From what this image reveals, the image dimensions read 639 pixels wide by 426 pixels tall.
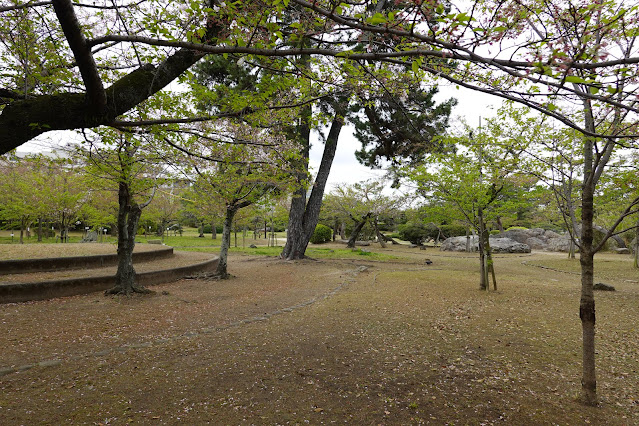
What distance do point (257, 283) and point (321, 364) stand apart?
573cm

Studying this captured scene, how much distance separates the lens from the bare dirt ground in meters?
2.58

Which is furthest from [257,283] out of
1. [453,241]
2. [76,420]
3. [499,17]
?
[453,241]

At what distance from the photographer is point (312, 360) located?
357cm

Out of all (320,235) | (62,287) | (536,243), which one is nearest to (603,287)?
(62,287)

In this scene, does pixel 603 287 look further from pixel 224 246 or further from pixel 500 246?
pixel 500 246

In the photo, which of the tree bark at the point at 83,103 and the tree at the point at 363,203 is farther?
the tree at the point at 363,203

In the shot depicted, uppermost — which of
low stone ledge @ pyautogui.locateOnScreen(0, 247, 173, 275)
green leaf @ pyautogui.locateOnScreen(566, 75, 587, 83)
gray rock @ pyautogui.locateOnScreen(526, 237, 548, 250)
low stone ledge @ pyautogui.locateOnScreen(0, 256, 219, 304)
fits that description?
green leaf @ pyautogui.locateOnScreen(566, 75, 587, 83)

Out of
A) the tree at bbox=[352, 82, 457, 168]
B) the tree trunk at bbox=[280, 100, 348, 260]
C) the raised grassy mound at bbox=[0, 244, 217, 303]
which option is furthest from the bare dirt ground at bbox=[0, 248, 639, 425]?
the tree trunk at bbox=[280, 100, 348, 260]

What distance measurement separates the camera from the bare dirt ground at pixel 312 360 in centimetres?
258

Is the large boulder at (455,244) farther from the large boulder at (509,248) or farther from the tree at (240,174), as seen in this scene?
the tree at (240,174)

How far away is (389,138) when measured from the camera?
11141 mm

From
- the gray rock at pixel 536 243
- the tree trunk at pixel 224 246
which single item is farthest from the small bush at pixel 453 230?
the tree trunk at pixel 224 246

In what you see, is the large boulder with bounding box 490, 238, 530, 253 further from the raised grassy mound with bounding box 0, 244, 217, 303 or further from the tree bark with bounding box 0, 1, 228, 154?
the tree bark with bounding box 0, 1, 228, 154

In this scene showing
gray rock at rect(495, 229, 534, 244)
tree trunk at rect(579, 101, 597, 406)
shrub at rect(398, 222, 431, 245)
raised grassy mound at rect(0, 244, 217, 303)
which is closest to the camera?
tree trunk at rect(579, 101, 597, 406)
